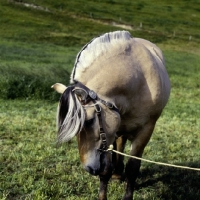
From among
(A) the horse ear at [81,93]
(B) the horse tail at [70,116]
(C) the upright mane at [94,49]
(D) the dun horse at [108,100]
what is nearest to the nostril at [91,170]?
(D) the dun horse at [108,100]

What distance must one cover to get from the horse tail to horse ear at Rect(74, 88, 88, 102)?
0.16 feet

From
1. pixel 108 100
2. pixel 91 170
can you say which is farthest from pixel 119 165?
pixel 108 100

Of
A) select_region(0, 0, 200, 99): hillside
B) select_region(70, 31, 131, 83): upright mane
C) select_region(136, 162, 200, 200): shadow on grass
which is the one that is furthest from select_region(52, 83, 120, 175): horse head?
select_region(0, 0, 200, 99): hillside

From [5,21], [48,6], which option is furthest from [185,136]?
[48,6]

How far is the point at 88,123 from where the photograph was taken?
3457mm

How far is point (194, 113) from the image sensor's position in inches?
440

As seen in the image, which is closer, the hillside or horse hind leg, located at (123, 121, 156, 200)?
horse hind leg, located at (123, 121, 156, 200)

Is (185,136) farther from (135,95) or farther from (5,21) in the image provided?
(5,21)

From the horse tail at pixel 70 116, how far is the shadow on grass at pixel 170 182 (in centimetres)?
226

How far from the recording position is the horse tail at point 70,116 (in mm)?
3273

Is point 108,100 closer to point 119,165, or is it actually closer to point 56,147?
point 56,147

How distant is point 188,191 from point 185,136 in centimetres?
309

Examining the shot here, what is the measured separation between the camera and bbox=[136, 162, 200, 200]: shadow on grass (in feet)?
16.5

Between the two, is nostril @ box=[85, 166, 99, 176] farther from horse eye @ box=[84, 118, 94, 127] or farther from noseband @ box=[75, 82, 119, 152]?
horse eye @ box=[84, 118, 94, 127]
